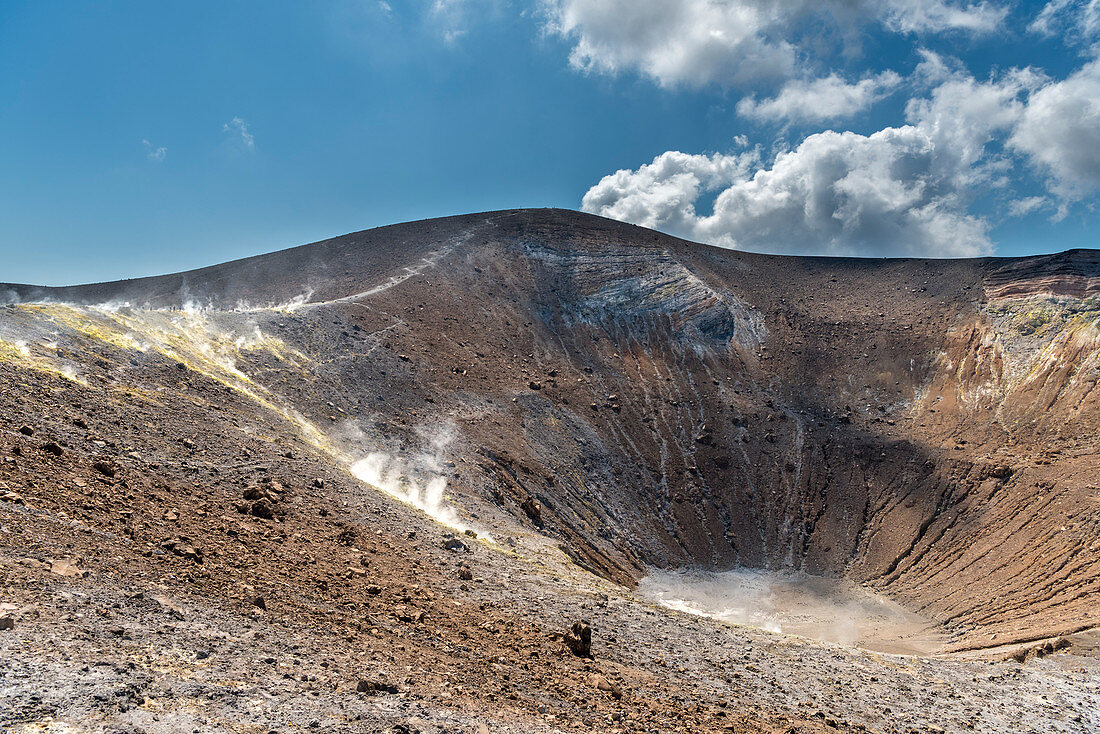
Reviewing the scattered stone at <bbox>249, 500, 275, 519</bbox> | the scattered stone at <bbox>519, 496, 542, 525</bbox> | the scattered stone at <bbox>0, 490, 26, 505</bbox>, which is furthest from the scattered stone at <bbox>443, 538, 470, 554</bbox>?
the scattered stone at <bbox>0, 490, 26, 505</bbox>

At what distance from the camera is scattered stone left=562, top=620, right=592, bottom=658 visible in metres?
12.6

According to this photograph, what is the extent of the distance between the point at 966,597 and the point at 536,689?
28240mm

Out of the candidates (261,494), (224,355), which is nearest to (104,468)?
(261,494)

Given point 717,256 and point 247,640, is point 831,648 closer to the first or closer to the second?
point 247,640

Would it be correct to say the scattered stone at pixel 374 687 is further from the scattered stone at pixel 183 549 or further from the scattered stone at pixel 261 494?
the scattered stone at pixel 261 494

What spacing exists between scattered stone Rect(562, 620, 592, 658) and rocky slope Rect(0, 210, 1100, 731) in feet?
1.54

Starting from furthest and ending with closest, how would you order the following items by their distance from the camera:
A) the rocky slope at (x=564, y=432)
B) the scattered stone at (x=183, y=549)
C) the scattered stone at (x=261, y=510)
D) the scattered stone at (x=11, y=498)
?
the scattered stone at (x=261, y=510)
the rocky slope at (x=564, y=432)
the scattered stone at (x=183, y=549)
the scattered stone at (x=11, y=498)

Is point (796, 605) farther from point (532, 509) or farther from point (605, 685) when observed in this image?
point (605, 685)

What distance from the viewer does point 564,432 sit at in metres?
37.8

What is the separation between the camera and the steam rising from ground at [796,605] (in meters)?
27.5

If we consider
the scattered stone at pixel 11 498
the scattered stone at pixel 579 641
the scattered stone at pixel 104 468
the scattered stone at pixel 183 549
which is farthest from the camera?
the scattered stone at pixel 104 468

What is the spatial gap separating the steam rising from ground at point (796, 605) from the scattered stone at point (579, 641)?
50.9ft

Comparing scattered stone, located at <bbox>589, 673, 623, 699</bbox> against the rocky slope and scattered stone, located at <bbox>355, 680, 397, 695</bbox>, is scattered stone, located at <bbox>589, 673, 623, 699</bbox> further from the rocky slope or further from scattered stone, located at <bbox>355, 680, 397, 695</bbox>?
scattered stone, located at <bbox>355, 680, 397, 695</bbox>

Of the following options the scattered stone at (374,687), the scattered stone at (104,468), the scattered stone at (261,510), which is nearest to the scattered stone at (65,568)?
the scattered stone at (104,468)
